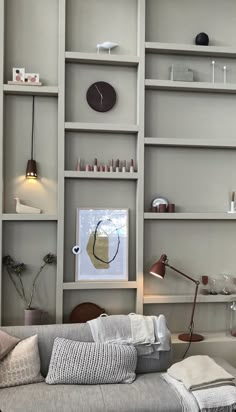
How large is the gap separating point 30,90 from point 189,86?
4.13 ft

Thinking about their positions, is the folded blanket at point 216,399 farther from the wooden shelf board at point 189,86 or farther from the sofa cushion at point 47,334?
the wooden shelf board at point 189,86

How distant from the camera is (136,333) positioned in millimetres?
3160

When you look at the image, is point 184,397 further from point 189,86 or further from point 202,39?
point 202,39

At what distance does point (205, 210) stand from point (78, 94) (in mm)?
1401

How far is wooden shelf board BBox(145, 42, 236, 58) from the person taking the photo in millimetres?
3637

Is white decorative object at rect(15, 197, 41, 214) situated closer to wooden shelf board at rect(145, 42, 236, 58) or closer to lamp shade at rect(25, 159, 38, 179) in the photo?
lamp shade at rect(25, 159, 38, 179)

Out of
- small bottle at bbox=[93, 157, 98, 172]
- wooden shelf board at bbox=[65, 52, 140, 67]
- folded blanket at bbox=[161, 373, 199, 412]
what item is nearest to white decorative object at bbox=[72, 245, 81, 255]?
small bottle at bbox=[93, 157, 98, 172]

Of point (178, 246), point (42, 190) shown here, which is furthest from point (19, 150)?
point (178, 246)

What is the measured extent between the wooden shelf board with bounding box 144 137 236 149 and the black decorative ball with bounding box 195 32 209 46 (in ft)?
2.58

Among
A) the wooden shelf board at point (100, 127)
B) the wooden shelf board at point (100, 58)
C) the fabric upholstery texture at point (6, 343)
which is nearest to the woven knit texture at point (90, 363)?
the fabric upholstery texture at point (6, 343)

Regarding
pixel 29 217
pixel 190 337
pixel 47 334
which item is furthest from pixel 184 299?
pixel 29 217

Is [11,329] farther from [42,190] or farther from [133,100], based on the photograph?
[133,100]

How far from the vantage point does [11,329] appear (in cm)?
312

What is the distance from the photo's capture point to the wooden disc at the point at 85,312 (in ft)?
11.6
